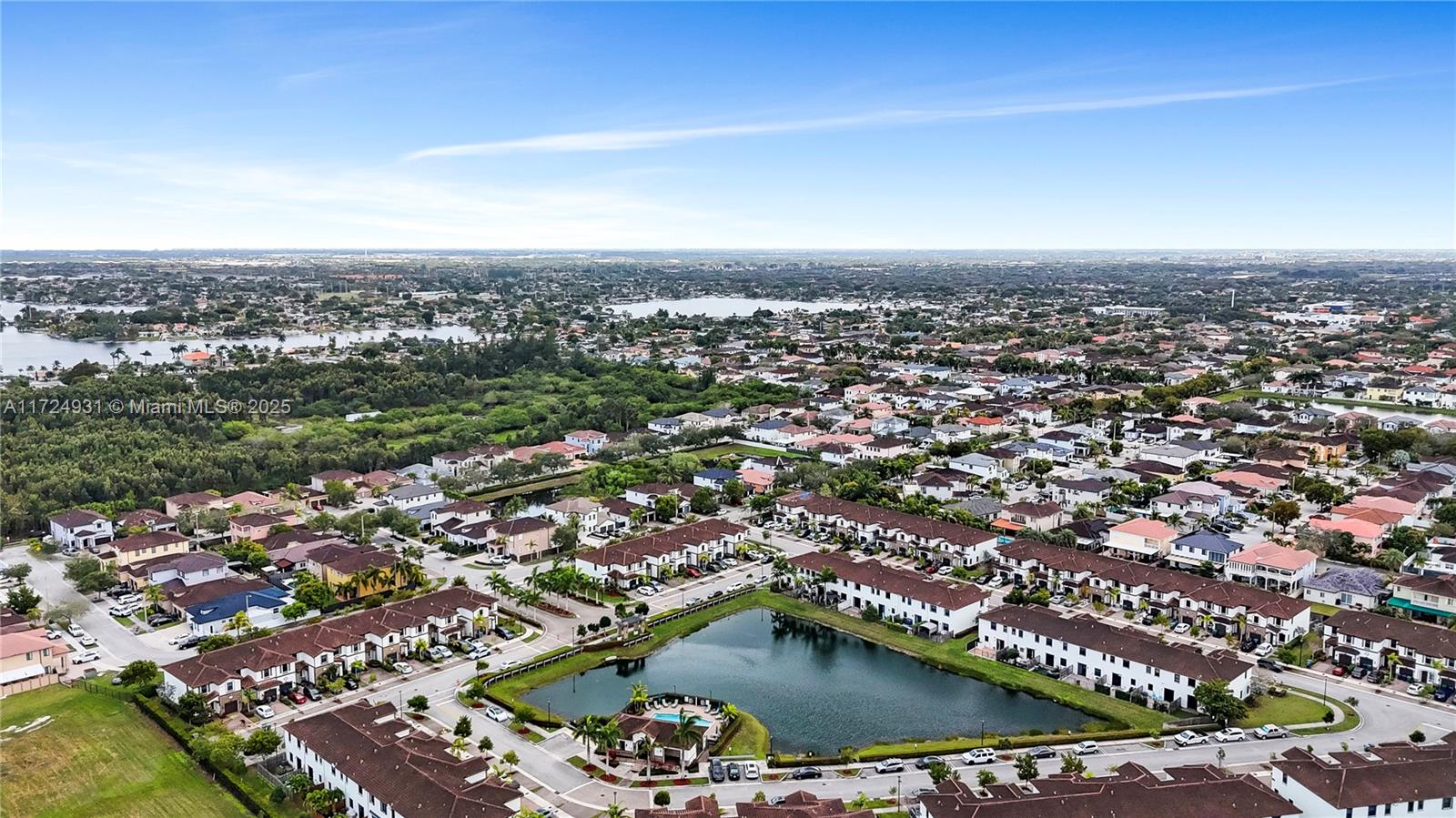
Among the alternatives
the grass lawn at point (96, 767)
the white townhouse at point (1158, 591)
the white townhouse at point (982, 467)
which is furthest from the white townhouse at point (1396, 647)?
the grass lawn at point (96, 767)

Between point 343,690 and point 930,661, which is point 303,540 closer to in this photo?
point 343,690

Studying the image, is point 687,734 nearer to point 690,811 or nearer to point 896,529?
point 690,811

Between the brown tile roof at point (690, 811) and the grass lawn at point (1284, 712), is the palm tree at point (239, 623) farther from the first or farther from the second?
the grass lawn at point (1284, 712)

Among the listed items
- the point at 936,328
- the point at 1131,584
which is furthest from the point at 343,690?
the point at 936,328

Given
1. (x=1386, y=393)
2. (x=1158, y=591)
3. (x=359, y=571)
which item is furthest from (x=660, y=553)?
(x=1386, y=393)

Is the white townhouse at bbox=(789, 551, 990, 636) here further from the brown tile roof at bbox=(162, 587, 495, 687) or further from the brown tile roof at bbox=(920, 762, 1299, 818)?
the brown tile roof at bbox=(162, 587, 495, 687)

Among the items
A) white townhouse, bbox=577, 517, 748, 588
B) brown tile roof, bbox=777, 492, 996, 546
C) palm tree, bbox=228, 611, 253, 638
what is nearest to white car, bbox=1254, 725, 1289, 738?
brown tile roof, bbox=777, 492, 996, 546
